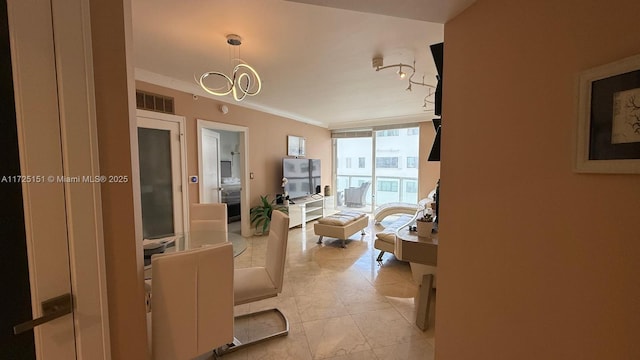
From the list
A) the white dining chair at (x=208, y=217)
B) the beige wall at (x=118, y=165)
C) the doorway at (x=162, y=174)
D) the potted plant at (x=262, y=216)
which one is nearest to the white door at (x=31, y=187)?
the beige wall at (x=118, y=165)

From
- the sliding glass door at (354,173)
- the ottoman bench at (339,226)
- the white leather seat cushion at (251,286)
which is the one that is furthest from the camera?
the sliding glass door at (354,173)

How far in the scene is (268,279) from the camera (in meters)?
1.94

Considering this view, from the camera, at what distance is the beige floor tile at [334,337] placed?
5.90 ft

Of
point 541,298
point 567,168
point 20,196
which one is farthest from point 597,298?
point 20,196

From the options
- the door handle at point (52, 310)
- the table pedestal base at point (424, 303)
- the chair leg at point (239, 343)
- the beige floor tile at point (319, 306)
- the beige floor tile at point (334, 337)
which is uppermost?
the door handle at point (52, 310)

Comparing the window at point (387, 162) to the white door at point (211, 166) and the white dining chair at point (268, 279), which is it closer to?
the white door at point (211, 166)

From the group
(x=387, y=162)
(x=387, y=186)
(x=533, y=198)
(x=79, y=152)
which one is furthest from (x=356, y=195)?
(x=79, y=152)

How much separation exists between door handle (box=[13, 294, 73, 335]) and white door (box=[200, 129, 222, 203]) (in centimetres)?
340

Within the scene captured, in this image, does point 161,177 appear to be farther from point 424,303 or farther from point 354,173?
point 354,173

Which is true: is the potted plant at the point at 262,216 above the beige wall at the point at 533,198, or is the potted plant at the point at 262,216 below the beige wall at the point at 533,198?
below

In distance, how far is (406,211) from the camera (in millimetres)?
4996

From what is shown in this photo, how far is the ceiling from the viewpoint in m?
1.67

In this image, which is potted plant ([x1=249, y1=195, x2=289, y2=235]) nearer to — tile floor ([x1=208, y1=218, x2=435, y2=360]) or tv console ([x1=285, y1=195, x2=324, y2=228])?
tv console ([x1=285, y1=195, x2=324, y2=228])

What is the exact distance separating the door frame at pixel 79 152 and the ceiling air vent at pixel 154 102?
2614mm
